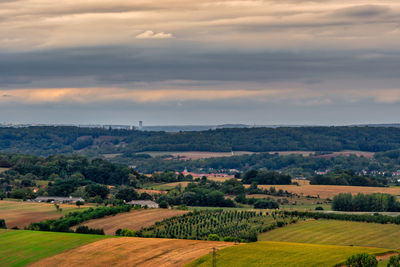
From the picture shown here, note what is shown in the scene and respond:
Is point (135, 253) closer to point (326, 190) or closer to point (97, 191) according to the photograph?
point (97, 191)

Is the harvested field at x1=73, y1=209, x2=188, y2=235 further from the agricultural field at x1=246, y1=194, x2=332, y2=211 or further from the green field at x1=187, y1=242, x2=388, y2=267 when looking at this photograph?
the agricultural field at x1=246, y1=194, x2=332, y2=211

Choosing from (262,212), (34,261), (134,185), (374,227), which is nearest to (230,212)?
(262,212)

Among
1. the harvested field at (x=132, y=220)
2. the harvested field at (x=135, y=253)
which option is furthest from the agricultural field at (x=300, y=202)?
the harvested field at (x=135, y=253)

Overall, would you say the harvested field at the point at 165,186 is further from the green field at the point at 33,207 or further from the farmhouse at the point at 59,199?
the green field at the point at 33,207

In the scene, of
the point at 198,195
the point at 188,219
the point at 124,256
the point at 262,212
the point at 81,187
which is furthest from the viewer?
the point at 81,187

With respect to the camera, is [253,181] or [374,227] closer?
[374,227]

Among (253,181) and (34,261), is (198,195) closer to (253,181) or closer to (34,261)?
(253,181)
